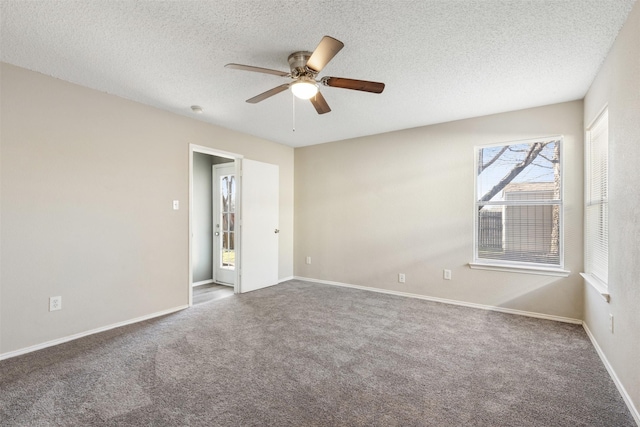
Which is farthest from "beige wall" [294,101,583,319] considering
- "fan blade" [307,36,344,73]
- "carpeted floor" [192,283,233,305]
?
"fan blade" [307,36,344,73]

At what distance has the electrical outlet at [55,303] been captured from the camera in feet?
9.04

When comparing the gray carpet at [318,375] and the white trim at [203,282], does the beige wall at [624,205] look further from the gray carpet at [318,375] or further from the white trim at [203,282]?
the white trim at [203,282]

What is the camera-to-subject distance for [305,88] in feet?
7.74

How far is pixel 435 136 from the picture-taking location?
4.21m

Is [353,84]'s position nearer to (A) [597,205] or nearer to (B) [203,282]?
(A) [597,205]

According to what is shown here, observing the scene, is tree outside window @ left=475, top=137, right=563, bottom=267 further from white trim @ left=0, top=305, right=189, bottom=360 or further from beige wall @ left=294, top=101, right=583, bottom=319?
white trim @ left=0, top=305, right=189, bottom=360

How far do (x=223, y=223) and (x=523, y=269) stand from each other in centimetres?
453

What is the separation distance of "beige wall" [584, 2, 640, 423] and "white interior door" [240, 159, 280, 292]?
4.13 metres

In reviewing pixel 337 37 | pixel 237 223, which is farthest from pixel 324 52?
pixel 237 223

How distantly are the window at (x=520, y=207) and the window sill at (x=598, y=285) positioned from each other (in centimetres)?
28

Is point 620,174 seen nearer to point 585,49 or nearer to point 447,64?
point 585,49

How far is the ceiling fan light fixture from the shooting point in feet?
7.64

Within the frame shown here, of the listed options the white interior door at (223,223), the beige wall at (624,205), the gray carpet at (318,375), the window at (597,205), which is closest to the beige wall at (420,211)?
the window at (597,205)

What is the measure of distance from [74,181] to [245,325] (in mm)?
2221
